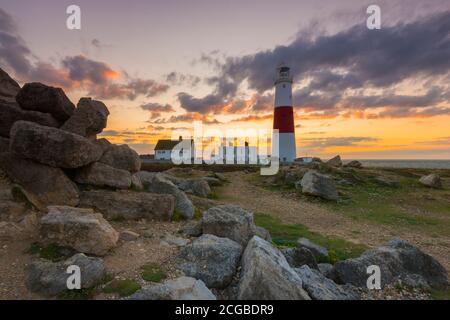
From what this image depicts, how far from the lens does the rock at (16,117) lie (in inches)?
557

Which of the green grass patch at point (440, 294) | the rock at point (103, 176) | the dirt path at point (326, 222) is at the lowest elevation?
the green grass patch at point (440, 294)

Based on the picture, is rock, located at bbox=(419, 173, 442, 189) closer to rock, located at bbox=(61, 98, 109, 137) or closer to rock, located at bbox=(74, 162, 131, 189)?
rock, located at bbox=(74, 162, 131, 189)

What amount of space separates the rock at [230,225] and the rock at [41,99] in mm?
8874

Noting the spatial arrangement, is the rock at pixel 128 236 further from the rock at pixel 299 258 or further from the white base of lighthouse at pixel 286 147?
the white base of lighthouse at pixel 286 147

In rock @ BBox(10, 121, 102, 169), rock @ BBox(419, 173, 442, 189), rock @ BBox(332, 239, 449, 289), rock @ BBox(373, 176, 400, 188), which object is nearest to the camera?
rock @ BBox(332, 239, 449, 289)

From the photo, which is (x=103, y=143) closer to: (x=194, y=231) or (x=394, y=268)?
(x=194, y=231)

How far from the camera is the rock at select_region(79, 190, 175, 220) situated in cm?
1312

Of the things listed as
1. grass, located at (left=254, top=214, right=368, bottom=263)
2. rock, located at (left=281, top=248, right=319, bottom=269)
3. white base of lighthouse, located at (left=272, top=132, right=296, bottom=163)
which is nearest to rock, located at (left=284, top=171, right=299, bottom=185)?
grass, located at (left=254, top=214, right=368, bottom=263)

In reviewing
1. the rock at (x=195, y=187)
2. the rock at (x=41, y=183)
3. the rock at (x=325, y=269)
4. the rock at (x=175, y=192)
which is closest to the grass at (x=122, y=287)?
the rock at (x=41, y=183)

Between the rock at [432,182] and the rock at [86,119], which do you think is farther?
the rock at [432,182]

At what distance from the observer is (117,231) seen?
11578mm

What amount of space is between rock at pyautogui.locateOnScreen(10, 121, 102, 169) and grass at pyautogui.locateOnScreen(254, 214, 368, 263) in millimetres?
9298

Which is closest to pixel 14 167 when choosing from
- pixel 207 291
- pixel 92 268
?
pixel 92 268
